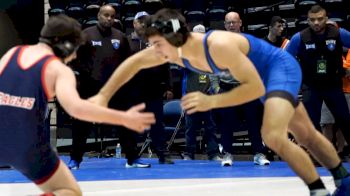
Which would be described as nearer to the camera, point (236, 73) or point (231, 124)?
point (236, 73)

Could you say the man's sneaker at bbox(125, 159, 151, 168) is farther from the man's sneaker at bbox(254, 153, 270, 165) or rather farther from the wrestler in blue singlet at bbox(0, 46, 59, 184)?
the wrestler in blue singlet at bbox(0, 46, 59, 184)

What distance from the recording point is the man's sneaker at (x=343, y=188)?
12.3 ft

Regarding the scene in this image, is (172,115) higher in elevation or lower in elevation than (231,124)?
lower

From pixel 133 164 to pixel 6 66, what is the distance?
4021 mm

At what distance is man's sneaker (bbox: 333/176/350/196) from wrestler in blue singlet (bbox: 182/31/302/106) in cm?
66

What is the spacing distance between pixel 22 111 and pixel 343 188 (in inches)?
82.1

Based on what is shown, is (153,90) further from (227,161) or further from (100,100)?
(100,100)

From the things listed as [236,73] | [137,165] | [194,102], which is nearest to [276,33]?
[137,165]

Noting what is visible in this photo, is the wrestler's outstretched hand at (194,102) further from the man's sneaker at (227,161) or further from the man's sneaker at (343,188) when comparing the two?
the man's sneaker at (227,161)

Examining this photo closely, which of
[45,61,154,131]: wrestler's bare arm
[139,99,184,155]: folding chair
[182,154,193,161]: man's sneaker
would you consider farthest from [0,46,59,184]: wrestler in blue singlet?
[139,99,184,155]: folding chair

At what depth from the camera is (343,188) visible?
149 inches

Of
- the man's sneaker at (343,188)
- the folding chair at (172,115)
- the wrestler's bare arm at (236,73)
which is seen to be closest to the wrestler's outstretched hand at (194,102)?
the wrestler's bare arm at (236,73)

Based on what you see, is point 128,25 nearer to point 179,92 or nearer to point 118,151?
point 179,92

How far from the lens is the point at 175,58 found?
333cm
